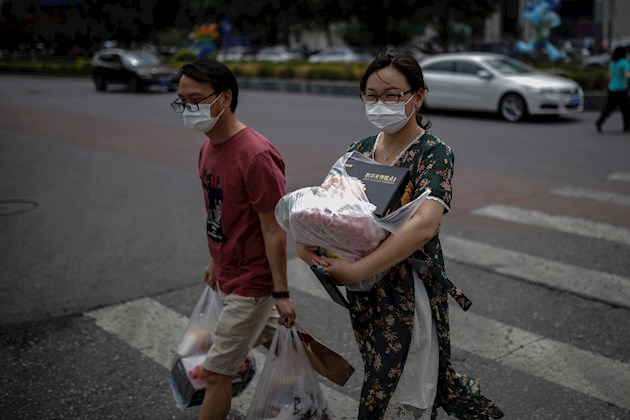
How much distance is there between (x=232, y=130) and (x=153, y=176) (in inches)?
270

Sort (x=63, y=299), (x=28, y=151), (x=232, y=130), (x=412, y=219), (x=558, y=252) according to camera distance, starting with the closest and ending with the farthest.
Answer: (x=412, y=219), (x=232, y=130), (x=63, y=299), (x=558, y=252), (x=28, y=151)

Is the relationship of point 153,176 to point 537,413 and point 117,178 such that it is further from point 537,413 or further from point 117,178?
point 537,413

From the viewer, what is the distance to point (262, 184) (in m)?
2.80

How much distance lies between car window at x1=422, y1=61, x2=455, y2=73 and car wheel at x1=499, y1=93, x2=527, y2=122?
174 cm

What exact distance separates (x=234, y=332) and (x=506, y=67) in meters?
14.2

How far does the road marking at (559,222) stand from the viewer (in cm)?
646

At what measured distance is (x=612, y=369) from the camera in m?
3.89

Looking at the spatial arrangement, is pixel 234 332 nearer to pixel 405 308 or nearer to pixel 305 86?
pixel 405 308

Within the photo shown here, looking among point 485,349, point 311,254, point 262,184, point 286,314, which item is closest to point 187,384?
point 286,314

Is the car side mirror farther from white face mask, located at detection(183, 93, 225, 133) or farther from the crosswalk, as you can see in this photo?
white face mask, located at detection(183, 93, 225, 133)

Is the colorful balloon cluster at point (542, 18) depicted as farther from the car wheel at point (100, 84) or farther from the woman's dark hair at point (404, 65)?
the woman's dark hair at point (404, 65)

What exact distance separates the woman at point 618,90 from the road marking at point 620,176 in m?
4.03

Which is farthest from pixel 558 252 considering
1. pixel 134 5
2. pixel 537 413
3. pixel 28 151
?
pixel 134 5

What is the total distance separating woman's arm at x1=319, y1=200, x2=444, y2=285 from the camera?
7.34 feet
